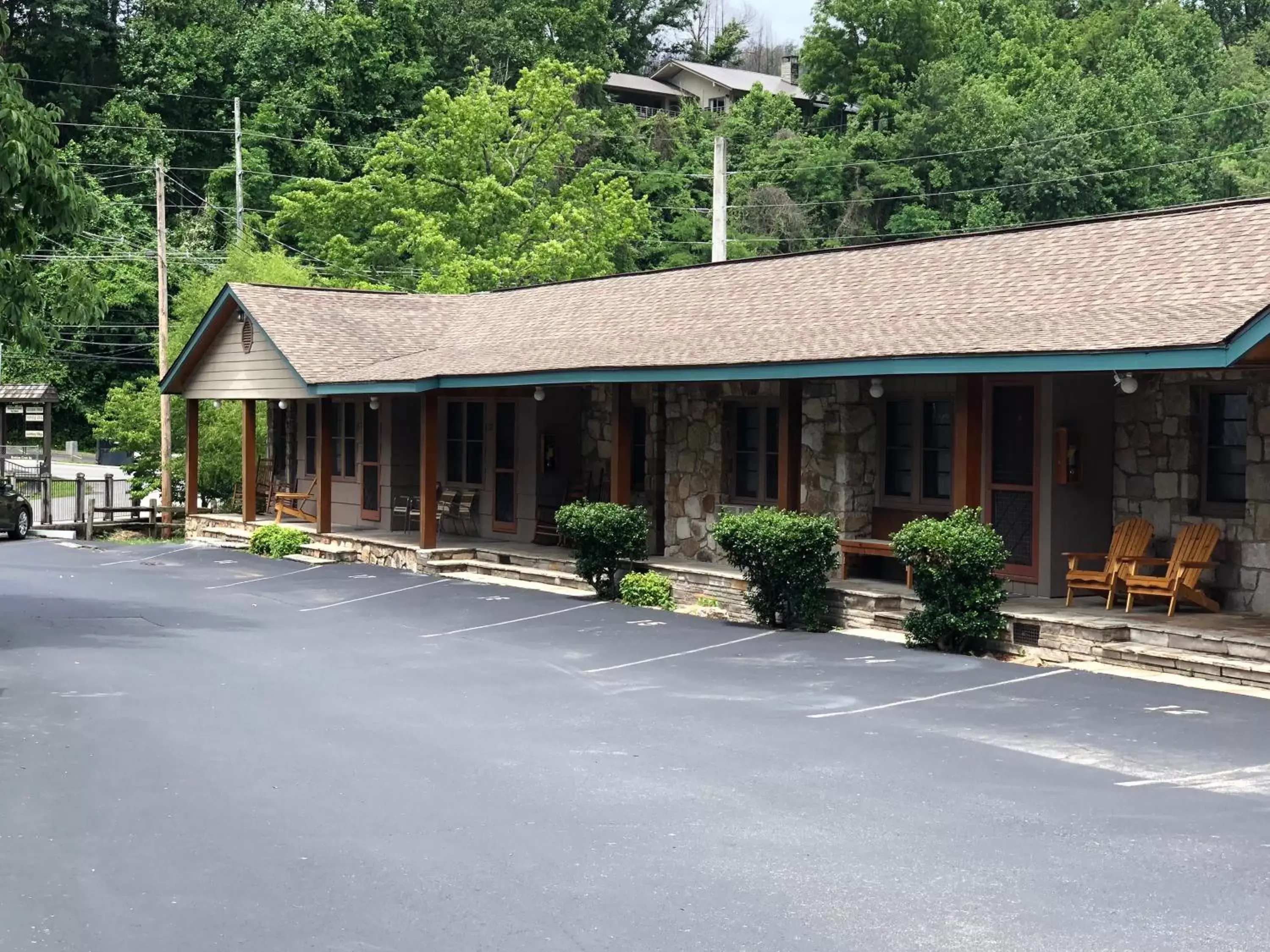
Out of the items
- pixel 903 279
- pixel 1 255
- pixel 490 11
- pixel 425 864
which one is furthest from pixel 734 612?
pixel 490 11

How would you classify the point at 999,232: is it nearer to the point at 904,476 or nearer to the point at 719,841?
the point at 904,476

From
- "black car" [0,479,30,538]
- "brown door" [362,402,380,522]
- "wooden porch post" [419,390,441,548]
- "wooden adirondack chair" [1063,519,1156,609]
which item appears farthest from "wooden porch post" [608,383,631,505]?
"black car" [0,479,30,538]

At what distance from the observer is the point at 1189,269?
48.6 ft

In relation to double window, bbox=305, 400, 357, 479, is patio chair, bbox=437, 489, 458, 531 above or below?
below

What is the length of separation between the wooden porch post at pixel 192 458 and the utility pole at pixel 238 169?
67.1 ft

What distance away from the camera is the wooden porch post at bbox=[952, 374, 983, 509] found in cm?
1505

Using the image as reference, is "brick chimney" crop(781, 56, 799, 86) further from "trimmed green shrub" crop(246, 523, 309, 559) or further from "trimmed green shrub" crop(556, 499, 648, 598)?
"trimmed green shrub" crop(556, 499, 648, 598)

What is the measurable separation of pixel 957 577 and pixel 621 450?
660 centimetres

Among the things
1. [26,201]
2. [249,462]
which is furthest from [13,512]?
[26,201]

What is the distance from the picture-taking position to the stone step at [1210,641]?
40.7 feet

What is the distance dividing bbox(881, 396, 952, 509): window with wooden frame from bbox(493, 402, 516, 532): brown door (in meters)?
7.95

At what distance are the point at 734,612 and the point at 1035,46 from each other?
171 ft

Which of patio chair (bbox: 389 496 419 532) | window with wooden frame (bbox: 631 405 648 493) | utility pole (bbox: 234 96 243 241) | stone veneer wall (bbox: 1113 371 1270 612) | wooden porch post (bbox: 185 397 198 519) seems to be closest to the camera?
stone veneer wall (bbox: 1113 371 1270 612)

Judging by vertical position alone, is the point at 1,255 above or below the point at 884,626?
above
